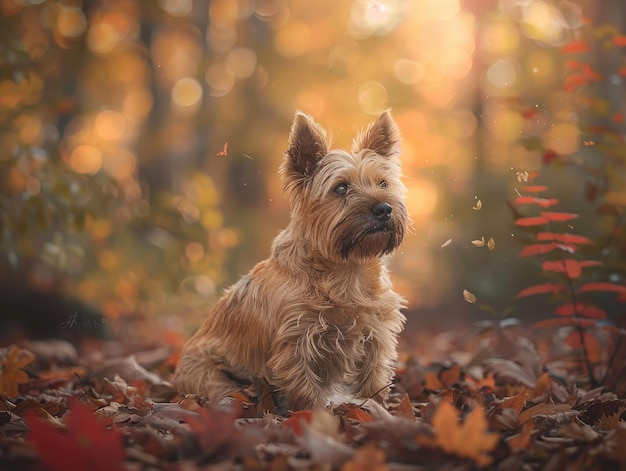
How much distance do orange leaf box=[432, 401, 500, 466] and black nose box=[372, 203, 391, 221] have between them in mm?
1407

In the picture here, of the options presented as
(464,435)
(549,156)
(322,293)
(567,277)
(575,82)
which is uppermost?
(575,82)

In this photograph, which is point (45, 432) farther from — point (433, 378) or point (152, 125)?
A: point (152, 125)

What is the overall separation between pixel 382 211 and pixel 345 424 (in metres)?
1.17

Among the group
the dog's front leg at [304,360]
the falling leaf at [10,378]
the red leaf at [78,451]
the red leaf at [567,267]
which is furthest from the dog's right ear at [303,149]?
the falling leaf at [10,378]

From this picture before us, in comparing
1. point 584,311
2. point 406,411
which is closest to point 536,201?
point 584,311

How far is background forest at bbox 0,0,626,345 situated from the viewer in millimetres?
4957

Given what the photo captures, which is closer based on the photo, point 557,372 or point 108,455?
point 108,455

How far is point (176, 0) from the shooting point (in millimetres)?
11609

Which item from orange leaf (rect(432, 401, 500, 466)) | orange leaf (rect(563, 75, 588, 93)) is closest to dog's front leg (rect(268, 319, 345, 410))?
orange leaf (rect(432, 401, 500, 466))

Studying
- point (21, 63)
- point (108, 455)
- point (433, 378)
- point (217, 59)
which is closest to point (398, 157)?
point (433, 378)

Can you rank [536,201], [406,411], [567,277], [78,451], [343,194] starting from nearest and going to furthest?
1. [78,451]
2. [406,411]
3. [343,194]
4. [536,201]
5. [567,277]

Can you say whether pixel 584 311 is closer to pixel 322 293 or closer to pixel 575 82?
pixel 575 82

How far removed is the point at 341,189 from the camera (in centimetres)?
353

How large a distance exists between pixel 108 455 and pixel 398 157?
249 cm
